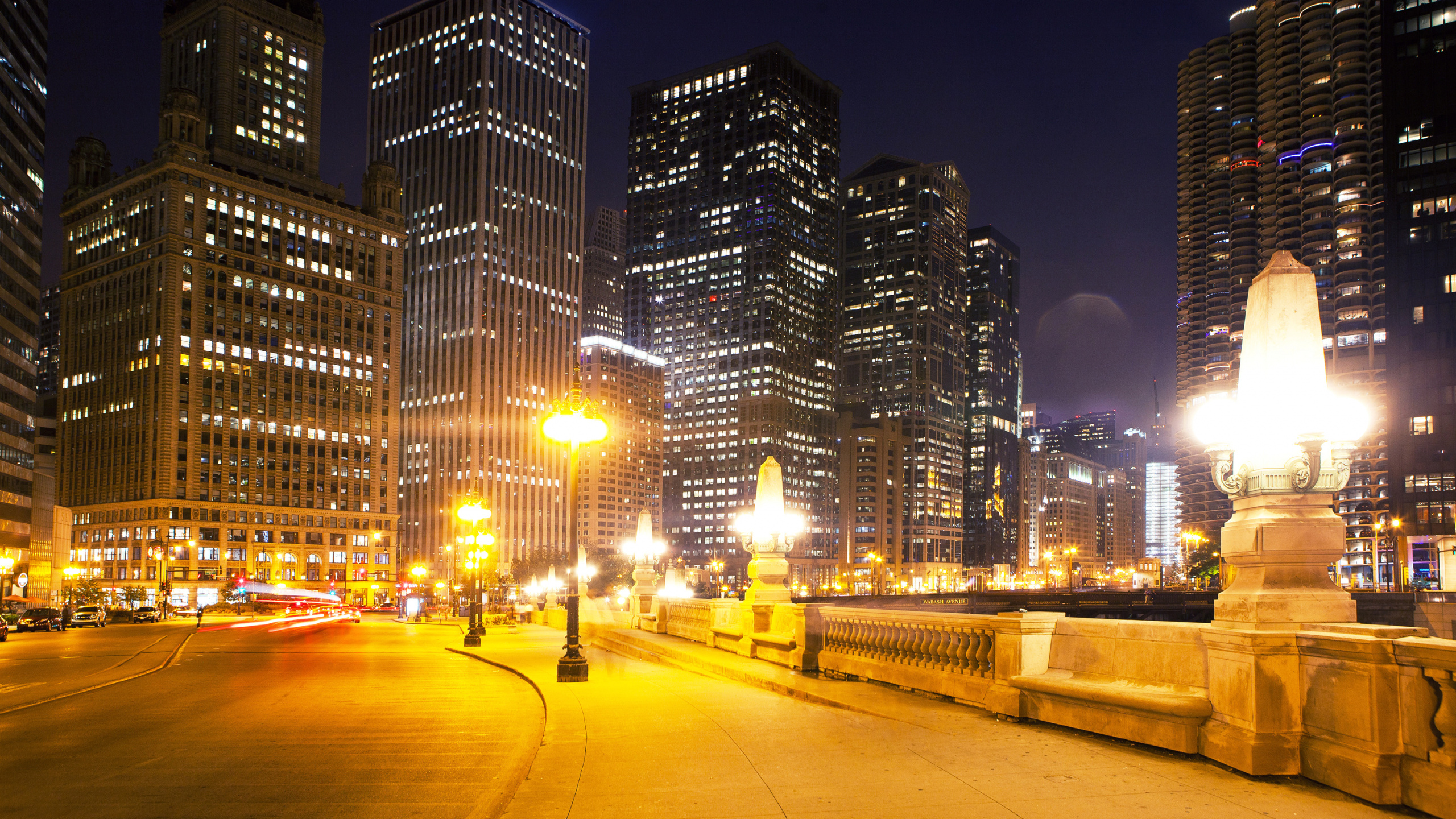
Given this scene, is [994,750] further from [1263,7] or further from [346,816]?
[1263,7]

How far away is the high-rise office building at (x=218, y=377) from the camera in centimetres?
12019

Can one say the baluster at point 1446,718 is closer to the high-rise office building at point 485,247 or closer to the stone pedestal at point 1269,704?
the stone pedestal at point 1269,704

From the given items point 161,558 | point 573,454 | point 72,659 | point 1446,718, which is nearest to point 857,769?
point 1446,718

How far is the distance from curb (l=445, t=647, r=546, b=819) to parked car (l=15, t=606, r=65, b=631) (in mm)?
45636

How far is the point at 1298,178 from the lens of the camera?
14962 centimetres

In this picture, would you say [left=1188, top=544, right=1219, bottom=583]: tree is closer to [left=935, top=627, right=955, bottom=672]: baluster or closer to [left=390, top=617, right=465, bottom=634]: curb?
[left=390, top=617, right=465, bottom=634]: curb

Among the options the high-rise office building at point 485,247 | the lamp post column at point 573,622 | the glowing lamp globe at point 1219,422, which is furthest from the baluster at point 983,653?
the high-rise office building at point 485,247

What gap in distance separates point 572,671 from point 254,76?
528 feet

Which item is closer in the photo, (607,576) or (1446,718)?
(1446,718)

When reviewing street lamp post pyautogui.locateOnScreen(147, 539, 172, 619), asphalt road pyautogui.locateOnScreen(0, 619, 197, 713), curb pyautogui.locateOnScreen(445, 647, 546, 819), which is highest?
curb pyautogui.locateOnScreen(445, 647, 546, 819)

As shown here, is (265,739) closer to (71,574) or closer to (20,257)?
(20,257)

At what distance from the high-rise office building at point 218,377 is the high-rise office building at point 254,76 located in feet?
14.5

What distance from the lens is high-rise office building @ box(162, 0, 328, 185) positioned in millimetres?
144125

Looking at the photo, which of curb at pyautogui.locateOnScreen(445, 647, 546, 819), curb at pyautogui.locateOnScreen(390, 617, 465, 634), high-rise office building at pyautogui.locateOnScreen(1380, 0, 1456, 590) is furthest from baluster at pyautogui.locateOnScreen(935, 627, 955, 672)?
high-rise office building at pyautogui.locateOnScreen(1380, 0, 1456, 590)
